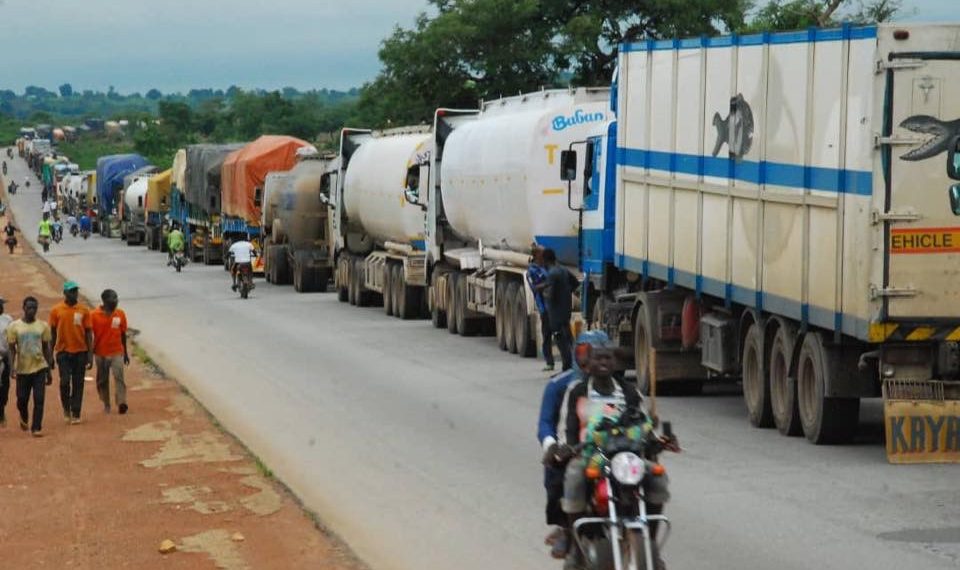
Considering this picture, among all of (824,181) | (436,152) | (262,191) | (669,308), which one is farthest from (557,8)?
(824,181)

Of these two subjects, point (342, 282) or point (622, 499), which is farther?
point (342, 282)

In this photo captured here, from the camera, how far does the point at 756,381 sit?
792 inches

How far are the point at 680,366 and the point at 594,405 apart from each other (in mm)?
13308

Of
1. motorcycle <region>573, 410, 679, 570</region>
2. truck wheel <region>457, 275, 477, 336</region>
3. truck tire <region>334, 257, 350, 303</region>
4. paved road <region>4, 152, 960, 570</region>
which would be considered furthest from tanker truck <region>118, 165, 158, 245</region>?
motorcycle <region>573, 410, 679, 570</region>

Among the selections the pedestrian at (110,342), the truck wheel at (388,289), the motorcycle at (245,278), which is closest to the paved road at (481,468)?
the pedestrian at (110,342)

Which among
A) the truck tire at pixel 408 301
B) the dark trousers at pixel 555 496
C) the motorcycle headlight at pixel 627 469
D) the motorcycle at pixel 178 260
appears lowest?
the motorcycle at pixel 178 260

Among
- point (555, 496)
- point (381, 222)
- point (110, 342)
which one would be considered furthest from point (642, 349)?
point (381, 222)

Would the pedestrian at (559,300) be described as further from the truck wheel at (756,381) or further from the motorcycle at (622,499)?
the motorcycle at (622,499)

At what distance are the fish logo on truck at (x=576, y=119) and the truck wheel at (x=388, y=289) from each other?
41.3ft

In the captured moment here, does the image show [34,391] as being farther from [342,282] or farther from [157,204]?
[157,204]

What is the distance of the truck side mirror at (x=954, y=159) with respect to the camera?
1681 centimetres

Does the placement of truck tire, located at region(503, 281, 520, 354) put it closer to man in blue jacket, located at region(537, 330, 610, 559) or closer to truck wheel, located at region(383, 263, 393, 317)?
truck wheel, located at region(383, 263, 393, 317)

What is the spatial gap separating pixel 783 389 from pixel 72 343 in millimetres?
7934

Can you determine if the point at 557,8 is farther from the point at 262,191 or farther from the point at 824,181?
the point at 824,181
